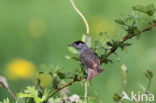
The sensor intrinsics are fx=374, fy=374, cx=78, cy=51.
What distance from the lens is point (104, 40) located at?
4.58 ft

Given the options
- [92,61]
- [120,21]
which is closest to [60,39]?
[92,61]

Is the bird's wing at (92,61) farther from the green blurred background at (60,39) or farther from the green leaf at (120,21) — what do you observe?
the green blurred background at (60,39)

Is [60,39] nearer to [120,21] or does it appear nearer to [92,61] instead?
[92,61]

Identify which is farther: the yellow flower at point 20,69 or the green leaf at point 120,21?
the yellow flower at point 20,69

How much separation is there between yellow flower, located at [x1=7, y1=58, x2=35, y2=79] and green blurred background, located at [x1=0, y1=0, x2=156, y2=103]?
12 millimetres

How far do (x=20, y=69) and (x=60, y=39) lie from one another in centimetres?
70

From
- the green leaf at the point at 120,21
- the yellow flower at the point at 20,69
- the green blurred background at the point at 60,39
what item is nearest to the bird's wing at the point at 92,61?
the green leaf at the point at 120,21

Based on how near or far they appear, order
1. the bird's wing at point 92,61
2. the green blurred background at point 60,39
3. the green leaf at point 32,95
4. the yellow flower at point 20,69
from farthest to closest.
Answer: the yellow flower at point 20,69, the green blurred background at point 60,39, the bird's wing at point 92,61, the green leaf at point 32,95

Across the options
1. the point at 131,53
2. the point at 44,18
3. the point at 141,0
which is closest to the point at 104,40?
the point at 131,53

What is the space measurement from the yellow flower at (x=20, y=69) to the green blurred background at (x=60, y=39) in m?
0.01

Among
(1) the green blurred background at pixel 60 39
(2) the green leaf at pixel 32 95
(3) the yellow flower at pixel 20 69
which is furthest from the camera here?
(3) the yellow flower at pixel 20 69

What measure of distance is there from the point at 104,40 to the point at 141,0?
4670 millimetres

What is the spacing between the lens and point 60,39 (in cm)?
493

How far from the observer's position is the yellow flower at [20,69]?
4465 millimetres
